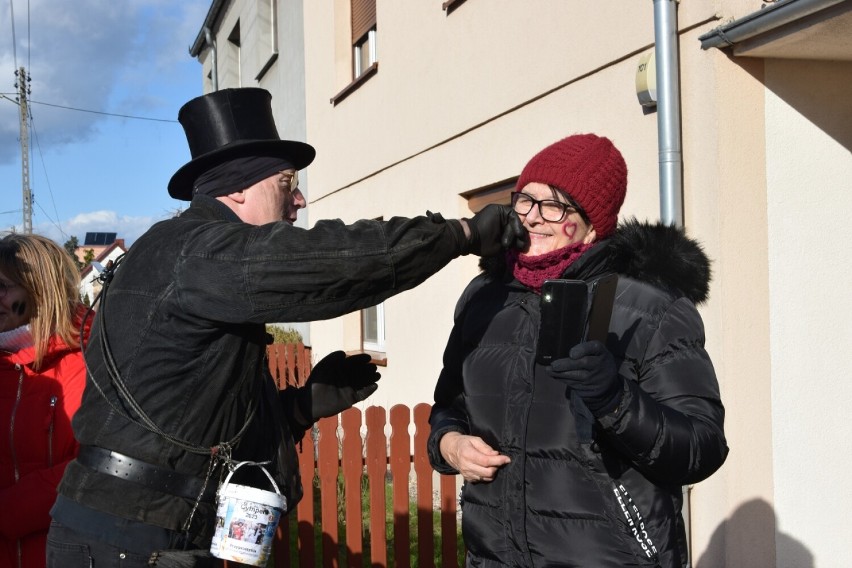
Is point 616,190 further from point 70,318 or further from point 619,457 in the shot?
point 70,318

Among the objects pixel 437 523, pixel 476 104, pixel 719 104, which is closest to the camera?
pixel 719 104

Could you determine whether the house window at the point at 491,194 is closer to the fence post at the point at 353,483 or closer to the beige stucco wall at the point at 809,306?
the fence post at the point at 353,483

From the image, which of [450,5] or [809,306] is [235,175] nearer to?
[809,306]

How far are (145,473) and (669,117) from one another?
2.92m

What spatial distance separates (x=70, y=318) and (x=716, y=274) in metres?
2.79

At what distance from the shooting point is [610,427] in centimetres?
195

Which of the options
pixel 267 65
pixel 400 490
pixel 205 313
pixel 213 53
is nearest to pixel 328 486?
pixel 400 490

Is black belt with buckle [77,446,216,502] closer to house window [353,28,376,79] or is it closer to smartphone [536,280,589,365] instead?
smartphone [536,280,589,365]

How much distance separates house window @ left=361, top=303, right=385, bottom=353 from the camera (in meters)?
9.52

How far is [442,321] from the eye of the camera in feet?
23.7

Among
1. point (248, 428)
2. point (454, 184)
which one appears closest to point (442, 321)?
point (454, 184)

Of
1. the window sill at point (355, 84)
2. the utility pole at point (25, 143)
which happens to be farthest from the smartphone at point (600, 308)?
the utility pole at point (25, 143)

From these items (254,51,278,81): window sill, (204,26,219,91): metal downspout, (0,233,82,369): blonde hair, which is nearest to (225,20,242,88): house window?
(204,26,219,91): metal downspout

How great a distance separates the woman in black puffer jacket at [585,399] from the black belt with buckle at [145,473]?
2.46 feet
